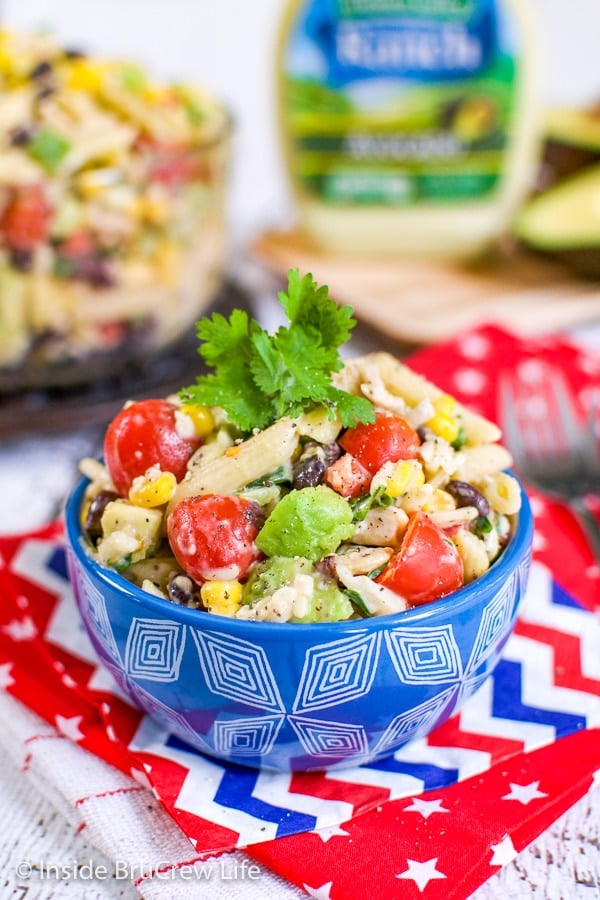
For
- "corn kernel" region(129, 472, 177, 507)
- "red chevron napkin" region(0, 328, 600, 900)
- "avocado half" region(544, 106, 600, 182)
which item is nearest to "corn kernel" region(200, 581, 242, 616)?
"corn kernel" region(129, 472, 177, 507)

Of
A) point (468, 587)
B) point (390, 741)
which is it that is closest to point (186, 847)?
point (390, 741)

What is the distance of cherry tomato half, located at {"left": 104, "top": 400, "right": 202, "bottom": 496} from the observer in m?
1.11

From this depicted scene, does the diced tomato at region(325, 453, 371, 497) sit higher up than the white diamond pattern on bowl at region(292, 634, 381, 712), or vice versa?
the diced tomato at region(325, 453, 371, 497)

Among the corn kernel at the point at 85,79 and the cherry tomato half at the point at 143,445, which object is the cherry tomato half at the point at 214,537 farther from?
the corn kernel at the point at 85,79

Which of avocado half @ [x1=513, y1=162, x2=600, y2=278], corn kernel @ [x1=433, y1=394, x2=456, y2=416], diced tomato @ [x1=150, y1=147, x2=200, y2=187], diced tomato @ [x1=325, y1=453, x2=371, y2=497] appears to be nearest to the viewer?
diced tomato @ [x1=325, y1=453, x2=371, y2=497]

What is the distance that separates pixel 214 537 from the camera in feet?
3.22

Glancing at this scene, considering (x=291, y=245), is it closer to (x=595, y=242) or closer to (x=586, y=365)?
(x=595, y=242)

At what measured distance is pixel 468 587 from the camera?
3.30ft

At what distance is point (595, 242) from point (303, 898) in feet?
6.09

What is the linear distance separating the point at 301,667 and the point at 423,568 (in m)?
0.16

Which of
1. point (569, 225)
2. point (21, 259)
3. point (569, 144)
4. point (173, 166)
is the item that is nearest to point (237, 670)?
point (21, 259)

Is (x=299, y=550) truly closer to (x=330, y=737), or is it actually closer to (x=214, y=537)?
(x=214, y=537)

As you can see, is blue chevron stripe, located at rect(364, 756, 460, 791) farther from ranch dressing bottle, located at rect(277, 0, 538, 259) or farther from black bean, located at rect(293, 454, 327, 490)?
ranch dressing bottle, located at rect(277, 0, 538, 259)

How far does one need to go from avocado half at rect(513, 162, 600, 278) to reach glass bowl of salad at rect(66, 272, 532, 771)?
1.38 m
